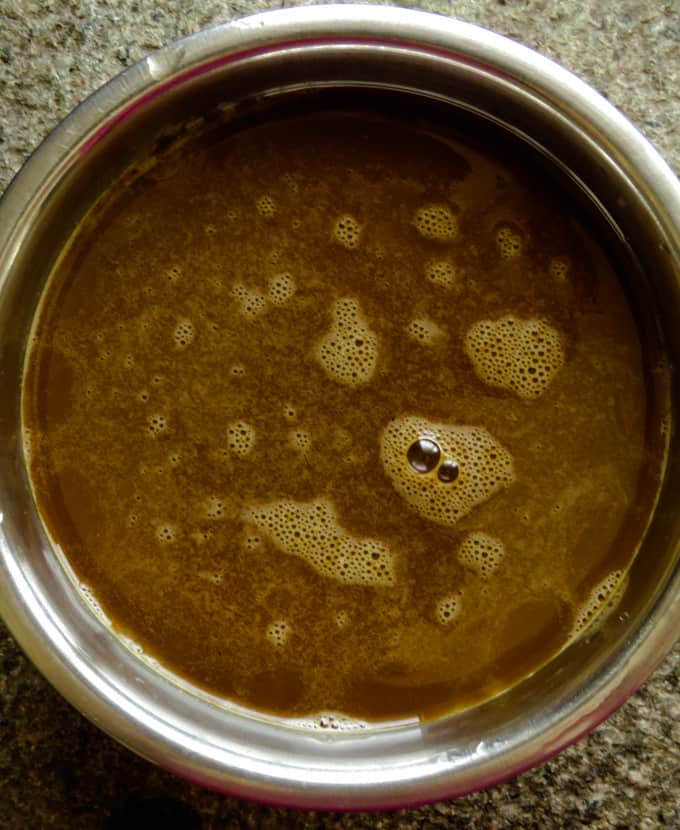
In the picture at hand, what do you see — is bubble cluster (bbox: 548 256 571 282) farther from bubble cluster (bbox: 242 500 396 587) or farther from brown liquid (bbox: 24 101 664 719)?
bubble cluster (bbox: 242 500 396 587)

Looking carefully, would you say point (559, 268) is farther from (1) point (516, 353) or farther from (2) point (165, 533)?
(2) point (165, 533)

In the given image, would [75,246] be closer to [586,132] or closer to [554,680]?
[586,132]

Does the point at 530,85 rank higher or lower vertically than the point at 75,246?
higher

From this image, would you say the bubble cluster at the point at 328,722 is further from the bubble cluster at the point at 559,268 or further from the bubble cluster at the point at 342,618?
the bubble cluster at the point at 559,268

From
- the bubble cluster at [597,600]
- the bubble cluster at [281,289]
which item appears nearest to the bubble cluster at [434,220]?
the bubble cluster at [281,289]

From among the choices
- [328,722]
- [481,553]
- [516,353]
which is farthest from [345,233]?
[328,722]

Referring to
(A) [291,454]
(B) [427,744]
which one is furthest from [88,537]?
(B) [427,744]
